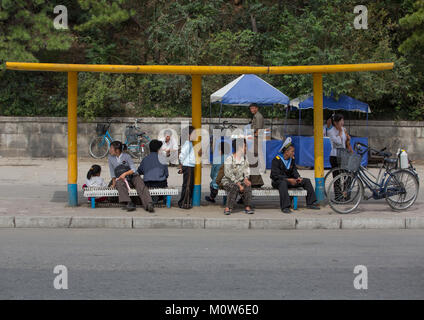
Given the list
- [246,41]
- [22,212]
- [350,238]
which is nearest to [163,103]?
[246,41]

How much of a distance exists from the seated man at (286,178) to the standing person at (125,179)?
7.62 feet

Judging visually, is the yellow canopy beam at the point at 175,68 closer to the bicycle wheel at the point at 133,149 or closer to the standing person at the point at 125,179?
the standing person at the point at 125,179

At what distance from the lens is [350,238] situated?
27.7 feet

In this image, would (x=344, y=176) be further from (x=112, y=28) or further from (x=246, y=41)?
(x=112, y=28)

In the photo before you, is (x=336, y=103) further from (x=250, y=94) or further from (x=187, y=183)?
(x=187, y=183)

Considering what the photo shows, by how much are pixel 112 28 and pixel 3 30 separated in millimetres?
4683

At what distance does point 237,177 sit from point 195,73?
198 centimetres

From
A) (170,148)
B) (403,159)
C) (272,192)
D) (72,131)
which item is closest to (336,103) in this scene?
(170,148)

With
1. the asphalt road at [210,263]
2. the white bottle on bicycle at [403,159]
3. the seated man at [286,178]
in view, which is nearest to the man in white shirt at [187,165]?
the asphalt road at [210,263]

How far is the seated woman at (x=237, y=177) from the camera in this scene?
988 cm

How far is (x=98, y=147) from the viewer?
1797 cm

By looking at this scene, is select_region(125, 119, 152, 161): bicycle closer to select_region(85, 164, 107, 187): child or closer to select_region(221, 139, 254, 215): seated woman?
select_region(85, 164, 107, 187): child

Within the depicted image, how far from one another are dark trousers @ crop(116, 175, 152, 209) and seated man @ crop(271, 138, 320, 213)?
230cm

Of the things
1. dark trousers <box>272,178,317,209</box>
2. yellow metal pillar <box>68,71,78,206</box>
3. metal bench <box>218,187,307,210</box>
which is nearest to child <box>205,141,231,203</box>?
metal bench <box>218,187,307,210</box>
